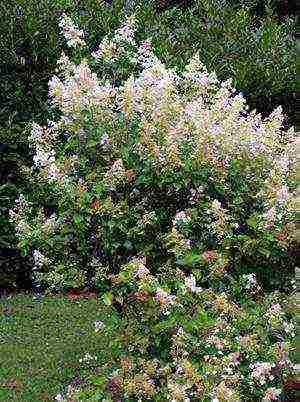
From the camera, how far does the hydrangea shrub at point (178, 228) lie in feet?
14.4

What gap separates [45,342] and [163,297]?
1.93m

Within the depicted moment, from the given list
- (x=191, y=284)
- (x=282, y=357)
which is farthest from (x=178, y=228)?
(x=282, y=357)

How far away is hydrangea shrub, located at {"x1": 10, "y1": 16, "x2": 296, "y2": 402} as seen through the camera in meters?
4.40

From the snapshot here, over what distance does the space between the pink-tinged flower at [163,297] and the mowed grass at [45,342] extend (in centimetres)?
51

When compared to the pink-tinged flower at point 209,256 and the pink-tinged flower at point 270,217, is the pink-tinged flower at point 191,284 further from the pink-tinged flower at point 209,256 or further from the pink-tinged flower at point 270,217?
the pink-tinged flower at point 270,217

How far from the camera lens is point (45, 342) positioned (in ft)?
19.5

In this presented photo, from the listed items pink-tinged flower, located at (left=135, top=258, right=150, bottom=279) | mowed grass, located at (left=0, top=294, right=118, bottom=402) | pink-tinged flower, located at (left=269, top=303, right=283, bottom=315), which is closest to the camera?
pink-tinged flower, located at (left=135, top=258, right=150, bottom=279)

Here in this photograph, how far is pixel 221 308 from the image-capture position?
4402 mm

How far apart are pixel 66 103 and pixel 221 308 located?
1543mm

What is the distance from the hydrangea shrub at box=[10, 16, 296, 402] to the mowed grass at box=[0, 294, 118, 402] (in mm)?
390

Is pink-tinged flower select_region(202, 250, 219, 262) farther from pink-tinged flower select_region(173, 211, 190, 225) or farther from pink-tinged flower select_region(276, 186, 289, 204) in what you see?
pink-tinged flower select_region(276, 186, 289, 204)

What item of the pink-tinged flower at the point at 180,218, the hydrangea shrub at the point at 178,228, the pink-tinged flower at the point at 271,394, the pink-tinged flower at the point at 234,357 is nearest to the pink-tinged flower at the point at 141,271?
the hydrangea shrub at the point at 178,228

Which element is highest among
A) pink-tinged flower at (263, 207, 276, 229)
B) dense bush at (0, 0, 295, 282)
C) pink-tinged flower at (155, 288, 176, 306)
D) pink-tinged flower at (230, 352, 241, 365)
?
dense bush at (0, 0, 295, 282)

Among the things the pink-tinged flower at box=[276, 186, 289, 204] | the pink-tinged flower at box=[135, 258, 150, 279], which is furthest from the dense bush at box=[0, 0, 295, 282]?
the pink-tinged flower at box=[276, 186, 289, 204]
